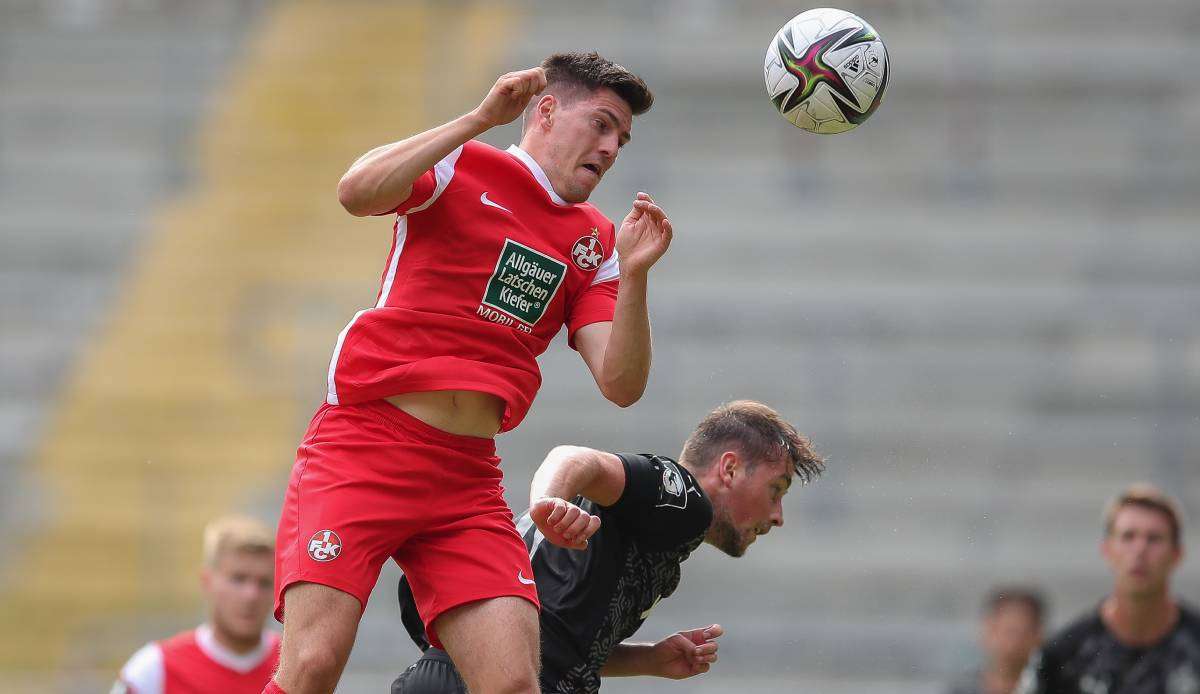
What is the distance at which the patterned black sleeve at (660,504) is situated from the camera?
4.55 metres

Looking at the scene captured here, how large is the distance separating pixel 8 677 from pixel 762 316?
6553 millimetres

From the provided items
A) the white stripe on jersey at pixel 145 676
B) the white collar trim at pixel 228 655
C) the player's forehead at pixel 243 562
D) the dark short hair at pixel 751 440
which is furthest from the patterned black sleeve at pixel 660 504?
the white stripe on jersey at pixel 145 676

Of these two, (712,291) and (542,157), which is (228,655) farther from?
(712,291)

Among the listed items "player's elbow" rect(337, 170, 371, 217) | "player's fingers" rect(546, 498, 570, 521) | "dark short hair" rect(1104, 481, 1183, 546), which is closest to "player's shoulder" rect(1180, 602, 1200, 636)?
"dark short hair" rect(1104, 481, 1183, 546)

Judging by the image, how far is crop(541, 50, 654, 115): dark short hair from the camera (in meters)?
4.65

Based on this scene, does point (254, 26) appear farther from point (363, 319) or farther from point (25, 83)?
point (363, 319)

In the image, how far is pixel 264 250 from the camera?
14242 millimetres

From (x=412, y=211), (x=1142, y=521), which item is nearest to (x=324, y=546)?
(x=412, y=211)

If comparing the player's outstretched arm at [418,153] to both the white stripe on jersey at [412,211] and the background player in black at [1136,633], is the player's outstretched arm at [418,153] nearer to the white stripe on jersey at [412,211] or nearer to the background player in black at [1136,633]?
the white stripe on jersey at [412,211]

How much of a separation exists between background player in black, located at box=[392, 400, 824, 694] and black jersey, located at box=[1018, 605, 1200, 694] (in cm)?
279

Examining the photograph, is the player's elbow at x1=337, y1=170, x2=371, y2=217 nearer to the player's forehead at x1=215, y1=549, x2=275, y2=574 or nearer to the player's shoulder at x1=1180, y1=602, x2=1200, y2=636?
the player's forehead at x1=215, y1=549, x2=275, y2=574

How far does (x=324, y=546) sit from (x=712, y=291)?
913 cm

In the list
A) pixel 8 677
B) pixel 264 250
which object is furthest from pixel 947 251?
pixel 8 677

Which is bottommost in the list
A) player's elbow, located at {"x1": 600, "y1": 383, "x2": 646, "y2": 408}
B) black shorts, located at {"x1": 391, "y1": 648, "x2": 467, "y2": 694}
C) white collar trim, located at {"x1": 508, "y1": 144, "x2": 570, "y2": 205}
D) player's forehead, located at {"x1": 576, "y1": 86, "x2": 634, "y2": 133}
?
black shorts, located at {"x1": 391, "y1": 648, "x2": 467, "y2": 694}
